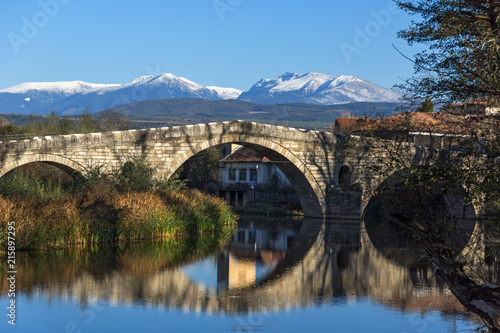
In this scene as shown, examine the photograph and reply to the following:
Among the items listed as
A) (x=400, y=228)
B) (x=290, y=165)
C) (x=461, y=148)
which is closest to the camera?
(x=461, y=148)

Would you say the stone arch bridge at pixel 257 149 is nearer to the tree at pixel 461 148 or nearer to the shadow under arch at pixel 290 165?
the shadow under arch at pixel 290 165

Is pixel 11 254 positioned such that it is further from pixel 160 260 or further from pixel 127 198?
pixel 127 198

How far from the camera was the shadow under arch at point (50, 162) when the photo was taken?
2114 cm

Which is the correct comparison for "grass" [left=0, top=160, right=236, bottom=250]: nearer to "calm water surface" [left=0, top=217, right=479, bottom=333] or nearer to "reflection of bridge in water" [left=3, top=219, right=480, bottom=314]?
"calm water surface" [left=0, top=217, right=479, bottom=333]

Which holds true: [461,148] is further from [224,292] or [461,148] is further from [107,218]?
[107,218]

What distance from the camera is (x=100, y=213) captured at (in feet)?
56.4

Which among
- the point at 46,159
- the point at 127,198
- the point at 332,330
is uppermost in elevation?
the point at 46,159

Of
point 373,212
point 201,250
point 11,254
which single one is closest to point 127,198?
point 201,250

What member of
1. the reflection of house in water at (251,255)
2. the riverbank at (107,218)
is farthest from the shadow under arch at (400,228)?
the riverbank at (107,218)

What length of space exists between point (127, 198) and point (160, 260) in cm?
390

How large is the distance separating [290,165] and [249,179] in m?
14.3

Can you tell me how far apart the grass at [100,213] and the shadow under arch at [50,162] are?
3.76ft

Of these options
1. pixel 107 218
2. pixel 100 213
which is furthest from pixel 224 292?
pixel 107 218

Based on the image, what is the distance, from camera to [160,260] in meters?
15.0
